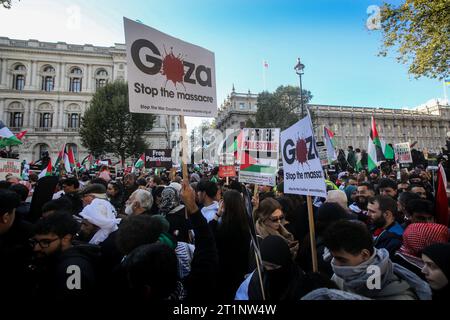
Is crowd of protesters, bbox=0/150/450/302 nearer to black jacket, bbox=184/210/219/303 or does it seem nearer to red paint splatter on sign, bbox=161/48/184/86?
black jacket, bbox=184/210/219/303

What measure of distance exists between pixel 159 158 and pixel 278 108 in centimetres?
3203

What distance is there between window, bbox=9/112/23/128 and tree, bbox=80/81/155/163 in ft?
60.5

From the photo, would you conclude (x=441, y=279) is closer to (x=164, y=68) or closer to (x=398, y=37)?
(x=164, y=68)

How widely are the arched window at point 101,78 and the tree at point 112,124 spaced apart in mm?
15102

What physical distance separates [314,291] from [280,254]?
0.51 metres

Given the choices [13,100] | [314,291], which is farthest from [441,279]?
[13,100]

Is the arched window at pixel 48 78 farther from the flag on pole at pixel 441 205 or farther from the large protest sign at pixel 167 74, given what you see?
the flag on pole at pixel 441 205

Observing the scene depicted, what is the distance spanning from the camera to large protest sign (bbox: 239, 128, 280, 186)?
5.12 m

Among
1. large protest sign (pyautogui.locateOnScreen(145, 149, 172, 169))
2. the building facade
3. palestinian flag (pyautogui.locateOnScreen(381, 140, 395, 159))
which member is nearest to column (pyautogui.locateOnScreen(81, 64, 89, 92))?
the building facade

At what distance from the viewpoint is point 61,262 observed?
68.4 inches

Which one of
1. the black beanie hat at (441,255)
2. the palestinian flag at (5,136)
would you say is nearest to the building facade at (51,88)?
the palestinian flag at (5,136)

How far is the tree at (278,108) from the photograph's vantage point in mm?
39406
